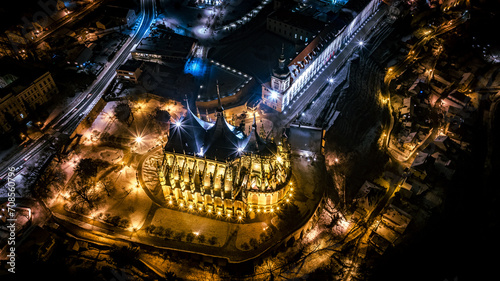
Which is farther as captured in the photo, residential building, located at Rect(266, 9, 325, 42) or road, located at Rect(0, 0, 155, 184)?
residential building, located at Rect(266, 9, 325, 42)

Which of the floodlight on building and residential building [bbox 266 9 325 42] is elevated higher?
residential building [bbox 266 9 325 42]

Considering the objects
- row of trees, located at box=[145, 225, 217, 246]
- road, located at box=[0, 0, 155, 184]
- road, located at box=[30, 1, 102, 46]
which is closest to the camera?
row of trees, located at box=[145, 225, 217, 246]

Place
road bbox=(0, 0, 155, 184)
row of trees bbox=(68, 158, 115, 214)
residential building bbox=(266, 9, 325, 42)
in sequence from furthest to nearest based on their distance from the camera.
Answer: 1. residential building bbox=(266, 9, 325, 42)
2. road bbox=(0, 0, 155, 184)
3. row of trees bbox=(68, 158, 115, 214)

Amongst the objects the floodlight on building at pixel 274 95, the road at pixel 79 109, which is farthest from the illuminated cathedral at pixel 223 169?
the road at pixel 79 109

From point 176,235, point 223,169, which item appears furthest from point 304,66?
point 176,235

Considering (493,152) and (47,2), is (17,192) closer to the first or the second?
(47,2)

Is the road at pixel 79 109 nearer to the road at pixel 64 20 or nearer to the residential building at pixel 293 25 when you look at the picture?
the road at pixel 64 20

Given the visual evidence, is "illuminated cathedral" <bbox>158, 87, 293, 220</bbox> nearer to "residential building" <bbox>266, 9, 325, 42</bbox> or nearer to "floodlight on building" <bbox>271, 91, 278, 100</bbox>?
"floodlight on building" <bbox>271, 91, 278, 100</bbox>

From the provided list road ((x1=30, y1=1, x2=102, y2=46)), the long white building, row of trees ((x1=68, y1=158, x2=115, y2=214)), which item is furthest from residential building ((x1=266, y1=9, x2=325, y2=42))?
road ((x1=30, y1=1, x2=102, y2=46))
